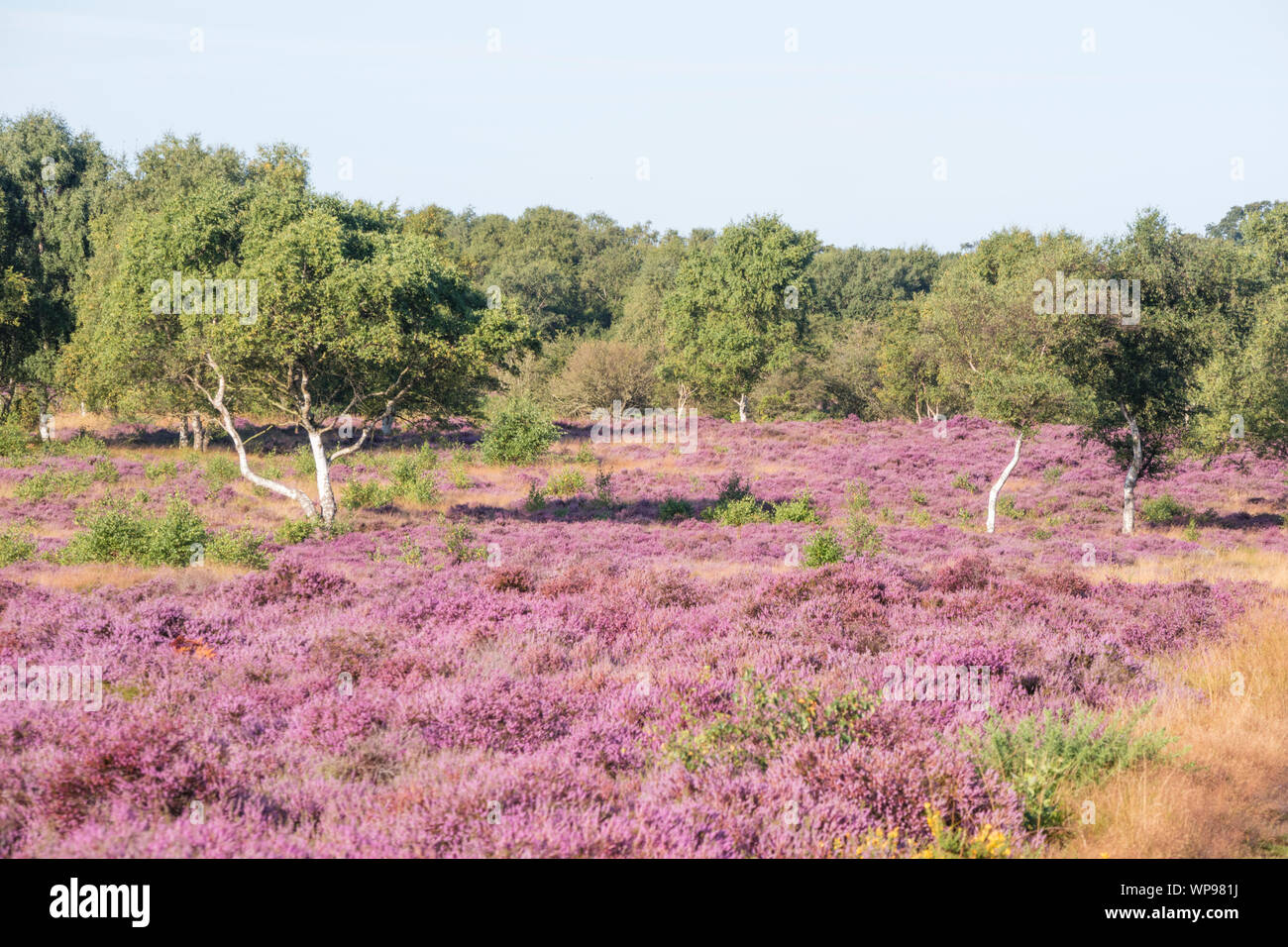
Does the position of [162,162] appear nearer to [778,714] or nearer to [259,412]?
[259,412]

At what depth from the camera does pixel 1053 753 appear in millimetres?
6160

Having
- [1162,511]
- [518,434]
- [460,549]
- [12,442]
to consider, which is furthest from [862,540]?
[12,442]

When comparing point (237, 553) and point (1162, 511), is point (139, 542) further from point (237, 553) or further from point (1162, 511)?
point (1162, 511)

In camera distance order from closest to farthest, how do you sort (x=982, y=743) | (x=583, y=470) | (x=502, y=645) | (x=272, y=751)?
(x=272, y=751) < (x=982, y=743) < (x=502, y=645) < (x=583, y=470)

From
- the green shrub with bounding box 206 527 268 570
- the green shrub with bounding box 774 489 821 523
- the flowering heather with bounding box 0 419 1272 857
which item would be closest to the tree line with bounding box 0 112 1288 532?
the green shrub with bounding box 774 489 821 523

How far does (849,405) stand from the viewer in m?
68.9

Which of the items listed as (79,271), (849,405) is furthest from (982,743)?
(849,405)

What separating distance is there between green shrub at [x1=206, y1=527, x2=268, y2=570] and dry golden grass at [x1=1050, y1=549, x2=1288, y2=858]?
47.4 feet

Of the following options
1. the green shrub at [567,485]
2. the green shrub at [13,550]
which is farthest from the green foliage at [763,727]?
the green shrub at [567,485]

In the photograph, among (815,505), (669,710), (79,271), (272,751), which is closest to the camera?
(272,751)

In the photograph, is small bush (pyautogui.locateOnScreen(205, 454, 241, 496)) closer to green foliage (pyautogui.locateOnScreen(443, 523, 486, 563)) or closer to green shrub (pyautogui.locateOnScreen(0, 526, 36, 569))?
green shrub (pyautogui.locateOnScreen(0, 526, 36, 569))

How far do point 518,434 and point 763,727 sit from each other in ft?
90.5

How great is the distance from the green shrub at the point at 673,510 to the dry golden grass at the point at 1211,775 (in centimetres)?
1853
